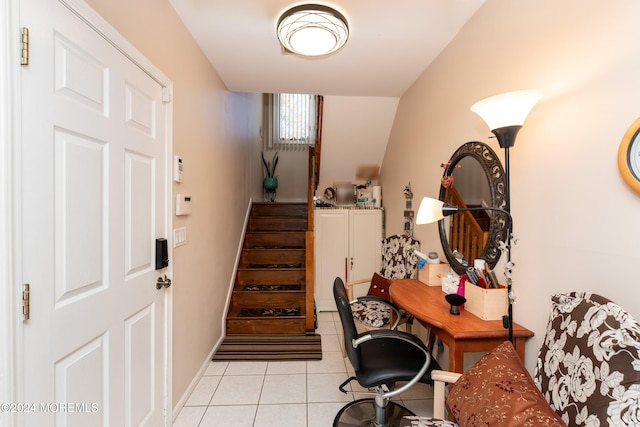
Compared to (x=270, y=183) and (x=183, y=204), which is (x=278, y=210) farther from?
(x=183, y=204)

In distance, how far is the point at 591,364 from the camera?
841 mm

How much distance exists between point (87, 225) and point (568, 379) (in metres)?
1.79

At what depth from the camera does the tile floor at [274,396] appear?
72.9 inches

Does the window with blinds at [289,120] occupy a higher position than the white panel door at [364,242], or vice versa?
the window with blinds at [289,120]

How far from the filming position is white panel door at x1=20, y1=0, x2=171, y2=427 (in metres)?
0.90

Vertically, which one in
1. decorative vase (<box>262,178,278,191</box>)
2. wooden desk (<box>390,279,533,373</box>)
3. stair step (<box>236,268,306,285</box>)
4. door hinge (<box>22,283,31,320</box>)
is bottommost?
stair step (<box>236,268,306,285</box>)

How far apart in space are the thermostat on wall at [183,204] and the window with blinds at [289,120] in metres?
3.70

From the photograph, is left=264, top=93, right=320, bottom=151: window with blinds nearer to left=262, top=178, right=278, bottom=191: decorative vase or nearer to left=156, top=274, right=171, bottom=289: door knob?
left=262, top=178, right=278, bottom=191: decorative vase

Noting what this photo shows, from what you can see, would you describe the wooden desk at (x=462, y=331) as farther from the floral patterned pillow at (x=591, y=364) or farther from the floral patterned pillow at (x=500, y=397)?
the floral patterned pillow at (x=591, y=364)

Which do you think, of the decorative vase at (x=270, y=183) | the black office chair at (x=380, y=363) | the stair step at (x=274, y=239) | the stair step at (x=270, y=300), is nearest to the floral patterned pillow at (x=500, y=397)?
the black office chair at (x=380, y=363)

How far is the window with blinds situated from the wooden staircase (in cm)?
184

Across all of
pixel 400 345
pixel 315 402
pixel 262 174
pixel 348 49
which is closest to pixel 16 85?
pixel 348 49

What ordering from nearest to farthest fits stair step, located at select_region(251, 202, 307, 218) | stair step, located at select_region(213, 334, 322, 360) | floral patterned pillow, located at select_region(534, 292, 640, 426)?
floral patterned pillow, located at select_region(534, 292, 640, 426)
stair step, located at select_region(213, 334, 322, 360)
stair step, located at select_region(251, 202, 307, 218)

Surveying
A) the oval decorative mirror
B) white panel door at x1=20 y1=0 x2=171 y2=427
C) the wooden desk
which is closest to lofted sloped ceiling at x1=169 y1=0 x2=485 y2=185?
white panel door at x1=20 y1=0 x2=171 y2=427
